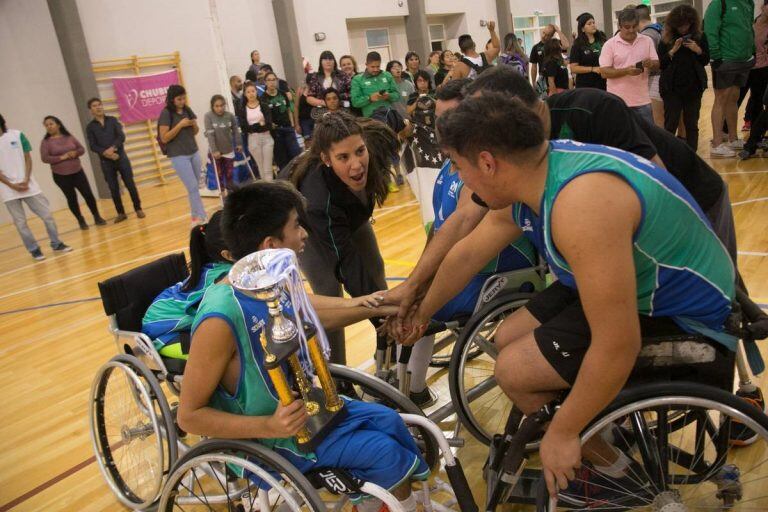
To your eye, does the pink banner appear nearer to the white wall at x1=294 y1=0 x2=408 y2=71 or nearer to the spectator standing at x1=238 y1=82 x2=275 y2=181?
the white wall at x1=294 y1=0 x2=408 y2=71

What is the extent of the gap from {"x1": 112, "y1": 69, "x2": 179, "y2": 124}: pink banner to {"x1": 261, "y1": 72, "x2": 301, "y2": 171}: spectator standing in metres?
3.70

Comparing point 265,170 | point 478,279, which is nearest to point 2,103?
point 265,170

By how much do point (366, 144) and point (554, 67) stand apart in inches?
197

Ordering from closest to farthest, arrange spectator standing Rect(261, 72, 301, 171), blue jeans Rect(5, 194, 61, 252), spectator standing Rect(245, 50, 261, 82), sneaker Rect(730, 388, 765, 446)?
sneaker Rect(730, 388, 765, 446) < blue jeans Rect(5, 194, 61, 252) < spectator standing Rect(261, 72, 301, 171) < spectator standing Rect(245, 50, 261, 82)

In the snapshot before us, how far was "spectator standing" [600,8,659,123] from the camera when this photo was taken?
511 cm

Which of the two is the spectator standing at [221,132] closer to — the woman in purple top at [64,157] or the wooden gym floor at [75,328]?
the wooden gym floor at [75,328]

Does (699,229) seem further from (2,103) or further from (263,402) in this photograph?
(2,103)

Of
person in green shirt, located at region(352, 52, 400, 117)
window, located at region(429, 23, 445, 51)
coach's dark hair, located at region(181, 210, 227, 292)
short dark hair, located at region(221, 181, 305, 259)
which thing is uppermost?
window, located at region(429, 23, 445, 51)

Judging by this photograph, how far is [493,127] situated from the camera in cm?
116

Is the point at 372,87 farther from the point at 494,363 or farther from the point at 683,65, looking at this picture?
the point at 494,363

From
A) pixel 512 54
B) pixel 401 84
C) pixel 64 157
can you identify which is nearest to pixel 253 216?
pixel 64 157

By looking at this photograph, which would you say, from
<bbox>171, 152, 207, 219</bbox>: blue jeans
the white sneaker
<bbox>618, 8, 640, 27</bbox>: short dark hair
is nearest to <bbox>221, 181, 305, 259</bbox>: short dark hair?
<bbox>618, 8, 640, 27</bbox>: short dark hair

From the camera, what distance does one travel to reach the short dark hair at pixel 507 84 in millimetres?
1730

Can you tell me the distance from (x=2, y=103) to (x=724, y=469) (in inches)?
396
